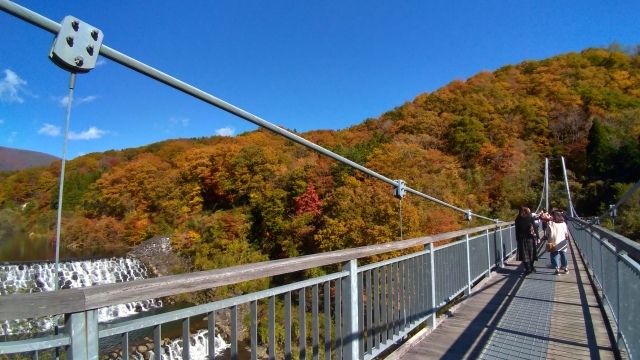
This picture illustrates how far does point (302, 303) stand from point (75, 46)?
4.57ft

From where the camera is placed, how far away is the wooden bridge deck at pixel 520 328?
10.6 ft

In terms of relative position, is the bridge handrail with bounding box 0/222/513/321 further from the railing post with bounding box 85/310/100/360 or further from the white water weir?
the white water weir

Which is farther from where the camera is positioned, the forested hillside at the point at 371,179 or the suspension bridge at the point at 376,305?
the forested hillside at the point at 371,179

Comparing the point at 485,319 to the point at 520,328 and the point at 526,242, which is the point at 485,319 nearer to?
the point at 520,328

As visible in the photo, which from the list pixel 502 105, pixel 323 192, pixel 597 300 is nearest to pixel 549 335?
pixel 597 300

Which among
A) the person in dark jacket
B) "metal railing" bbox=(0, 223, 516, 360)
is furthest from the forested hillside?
"metal railing" bbox=(0, 223, 516, 360)

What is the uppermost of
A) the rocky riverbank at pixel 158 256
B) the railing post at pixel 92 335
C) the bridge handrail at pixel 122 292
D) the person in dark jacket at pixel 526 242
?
the bridge handrail at pixel 122 292

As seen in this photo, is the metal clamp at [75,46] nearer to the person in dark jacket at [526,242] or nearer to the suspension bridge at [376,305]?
the suspension bridge at [376,305]

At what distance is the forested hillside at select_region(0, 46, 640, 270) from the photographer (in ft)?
72.2

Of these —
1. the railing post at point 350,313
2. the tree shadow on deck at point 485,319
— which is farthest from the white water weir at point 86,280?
the railing post at point 350,313

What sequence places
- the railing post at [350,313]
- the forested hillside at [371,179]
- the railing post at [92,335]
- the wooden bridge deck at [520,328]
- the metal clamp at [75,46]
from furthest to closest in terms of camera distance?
the forested hillside at [371,179], the wooden bridge deck at [520,328], the railing post at [350,313], the metal clamp at [75,46], the railing post at [92,335]

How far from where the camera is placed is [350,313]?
229cm

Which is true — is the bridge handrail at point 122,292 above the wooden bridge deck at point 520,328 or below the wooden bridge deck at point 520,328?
above

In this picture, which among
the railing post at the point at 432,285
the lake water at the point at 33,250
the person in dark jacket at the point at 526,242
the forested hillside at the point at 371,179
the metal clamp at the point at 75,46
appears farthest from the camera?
the lake water at the point at 33,250
